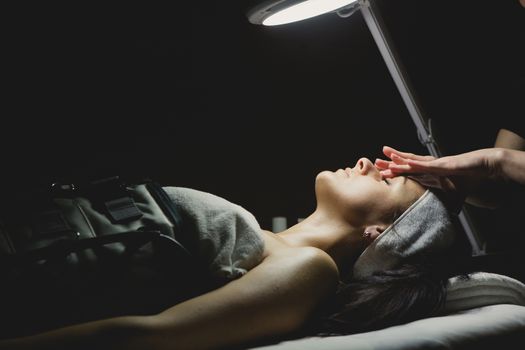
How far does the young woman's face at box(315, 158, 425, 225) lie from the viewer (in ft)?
6.29

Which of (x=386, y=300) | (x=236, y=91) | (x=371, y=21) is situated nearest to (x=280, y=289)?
(x=386, y=300)

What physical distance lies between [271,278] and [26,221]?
1.98 ft

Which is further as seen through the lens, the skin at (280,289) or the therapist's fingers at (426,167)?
the therapist's fingers at (426,167)

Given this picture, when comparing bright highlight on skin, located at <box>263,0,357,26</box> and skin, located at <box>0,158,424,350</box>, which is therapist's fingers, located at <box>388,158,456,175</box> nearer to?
skin, located at <box>0,158,424,350</box>

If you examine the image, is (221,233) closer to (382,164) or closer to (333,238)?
(333,238)

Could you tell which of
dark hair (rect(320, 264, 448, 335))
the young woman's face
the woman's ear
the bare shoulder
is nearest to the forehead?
the young woman's face

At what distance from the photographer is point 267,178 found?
106 inches

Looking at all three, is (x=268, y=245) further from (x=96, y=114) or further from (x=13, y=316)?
(x=96, y=114)

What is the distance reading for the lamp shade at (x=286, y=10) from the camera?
167cm

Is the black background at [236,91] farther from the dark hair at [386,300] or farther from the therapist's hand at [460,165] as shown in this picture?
the dark hair at [386,300]

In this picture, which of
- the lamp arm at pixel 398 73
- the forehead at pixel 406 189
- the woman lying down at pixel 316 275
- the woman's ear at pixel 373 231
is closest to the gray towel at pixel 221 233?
the woman lying down at pixel 316 275

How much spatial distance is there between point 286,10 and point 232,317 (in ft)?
2.91

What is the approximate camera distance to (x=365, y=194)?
1.92m

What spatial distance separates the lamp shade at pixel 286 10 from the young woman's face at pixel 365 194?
53cm
